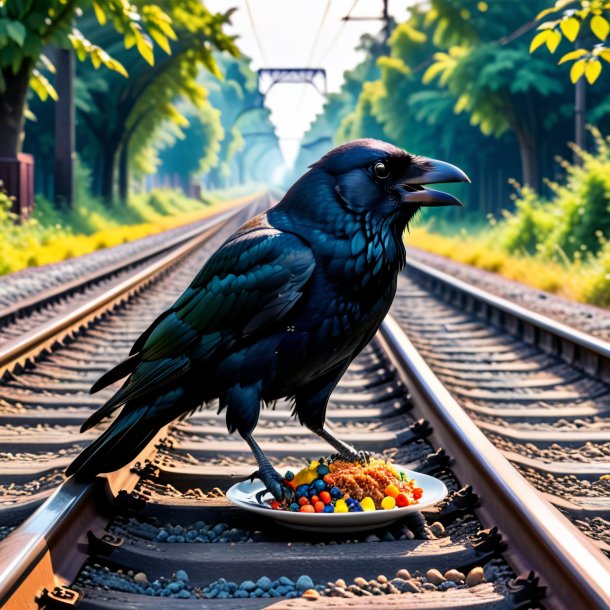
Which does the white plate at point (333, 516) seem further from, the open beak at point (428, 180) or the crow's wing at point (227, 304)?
the open beak at point (428, 180)

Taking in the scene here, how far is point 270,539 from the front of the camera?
291cm

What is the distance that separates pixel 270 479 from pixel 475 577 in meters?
0.69

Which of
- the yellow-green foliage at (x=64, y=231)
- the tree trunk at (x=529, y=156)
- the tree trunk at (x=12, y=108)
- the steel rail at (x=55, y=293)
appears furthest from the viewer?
the tree trunk at (x=529, y=156)

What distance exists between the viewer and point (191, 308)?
9.59 feet

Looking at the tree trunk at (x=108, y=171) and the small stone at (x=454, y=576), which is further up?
the tree trunk at (x=108, y=171)

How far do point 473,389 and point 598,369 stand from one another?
31.5 inches

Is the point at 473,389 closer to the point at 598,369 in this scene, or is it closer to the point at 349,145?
the point at 598,369

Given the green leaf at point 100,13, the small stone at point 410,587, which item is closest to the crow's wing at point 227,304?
the small stone at point 410,587

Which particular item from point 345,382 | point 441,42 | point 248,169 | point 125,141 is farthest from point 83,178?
point 248,169

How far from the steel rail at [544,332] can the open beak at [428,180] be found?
3.23 meters

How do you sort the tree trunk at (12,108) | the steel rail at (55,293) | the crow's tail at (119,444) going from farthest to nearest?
the tree trunk at (12,108), the steel rail at (55,293), the crow's tail at (119,444)

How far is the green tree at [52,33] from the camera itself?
9.45 meters

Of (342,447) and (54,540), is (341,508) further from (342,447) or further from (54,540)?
(54,540)

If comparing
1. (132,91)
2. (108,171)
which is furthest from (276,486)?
(108,171)
